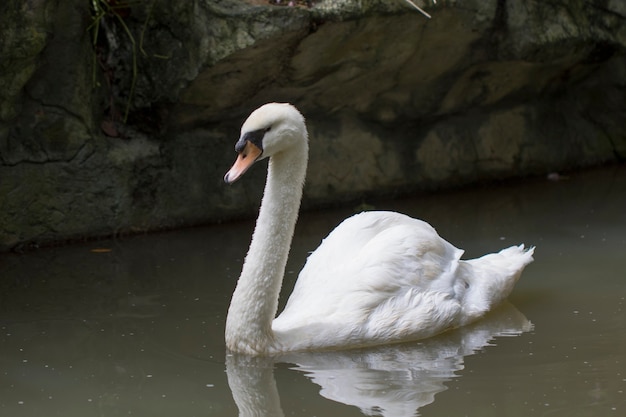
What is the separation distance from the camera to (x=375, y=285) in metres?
5.32

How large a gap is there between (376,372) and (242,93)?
336 centimetres

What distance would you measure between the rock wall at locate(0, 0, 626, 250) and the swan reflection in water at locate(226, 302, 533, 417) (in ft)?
9.07

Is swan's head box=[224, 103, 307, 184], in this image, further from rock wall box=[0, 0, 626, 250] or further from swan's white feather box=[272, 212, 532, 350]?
rock wall box=[0, 0, 626, 250]

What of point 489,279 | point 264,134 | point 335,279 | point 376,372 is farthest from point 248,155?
point 489,279

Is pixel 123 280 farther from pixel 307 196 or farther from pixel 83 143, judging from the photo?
pixel 307 196

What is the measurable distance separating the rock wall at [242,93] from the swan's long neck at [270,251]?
7.70ft

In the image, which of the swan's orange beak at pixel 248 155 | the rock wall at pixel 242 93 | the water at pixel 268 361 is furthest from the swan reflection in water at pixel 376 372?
the rock wall at pixel 242 93

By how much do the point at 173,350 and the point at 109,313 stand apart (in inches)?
30.3

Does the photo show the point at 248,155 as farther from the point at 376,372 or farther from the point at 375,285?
the point at 376,372

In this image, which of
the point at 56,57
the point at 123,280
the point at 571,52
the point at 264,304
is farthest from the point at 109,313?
A: the point at 571,52

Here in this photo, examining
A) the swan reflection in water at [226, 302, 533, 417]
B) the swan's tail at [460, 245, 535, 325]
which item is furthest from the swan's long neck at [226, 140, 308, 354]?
the swan's tail at [460, 245, 535, 325]

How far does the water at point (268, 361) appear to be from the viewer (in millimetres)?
4527

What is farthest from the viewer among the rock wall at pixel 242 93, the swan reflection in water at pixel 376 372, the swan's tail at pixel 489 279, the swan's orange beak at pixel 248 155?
the rock wall at pixel 242 93

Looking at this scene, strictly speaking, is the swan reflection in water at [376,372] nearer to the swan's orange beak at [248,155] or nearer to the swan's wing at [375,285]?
the swan's wing at [375,285]
